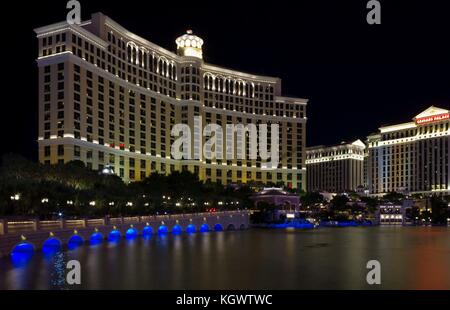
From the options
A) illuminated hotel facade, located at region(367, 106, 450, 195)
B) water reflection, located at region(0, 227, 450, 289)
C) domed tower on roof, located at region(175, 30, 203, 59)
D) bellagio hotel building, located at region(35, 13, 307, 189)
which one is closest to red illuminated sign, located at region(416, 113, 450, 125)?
illuminated hotel facade, located at region(367, 106, 450, 195)

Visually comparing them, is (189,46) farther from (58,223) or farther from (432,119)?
(58,223)

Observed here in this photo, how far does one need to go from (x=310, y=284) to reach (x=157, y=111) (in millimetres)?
102213

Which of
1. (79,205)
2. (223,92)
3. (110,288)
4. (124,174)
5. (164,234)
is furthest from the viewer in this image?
(223,92)

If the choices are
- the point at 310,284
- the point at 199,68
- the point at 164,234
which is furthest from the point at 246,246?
the point at 199,68

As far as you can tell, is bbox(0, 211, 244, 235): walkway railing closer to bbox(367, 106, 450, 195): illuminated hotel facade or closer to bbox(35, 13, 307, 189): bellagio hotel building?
bbox(35, 13, 307, 189): bellagio hotel building

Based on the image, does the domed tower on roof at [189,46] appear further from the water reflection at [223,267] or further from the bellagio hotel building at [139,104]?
the water reflection at [223,267]

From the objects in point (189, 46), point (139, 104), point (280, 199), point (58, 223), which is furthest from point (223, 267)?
point (189, 46)

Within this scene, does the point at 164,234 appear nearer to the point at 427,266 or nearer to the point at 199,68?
the point at 427,266

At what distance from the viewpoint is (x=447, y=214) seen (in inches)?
5910

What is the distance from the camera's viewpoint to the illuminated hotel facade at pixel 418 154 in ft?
562

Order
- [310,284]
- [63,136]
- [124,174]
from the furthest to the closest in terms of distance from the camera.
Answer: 1. [124,174]
2. [63,136]
3. [310,284]

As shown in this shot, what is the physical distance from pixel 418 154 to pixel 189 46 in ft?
283

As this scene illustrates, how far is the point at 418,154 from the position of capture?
17975cm

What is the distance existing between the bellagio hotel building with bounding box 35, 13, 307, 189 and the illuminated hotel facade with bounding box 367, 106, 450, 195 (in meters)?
40.2
